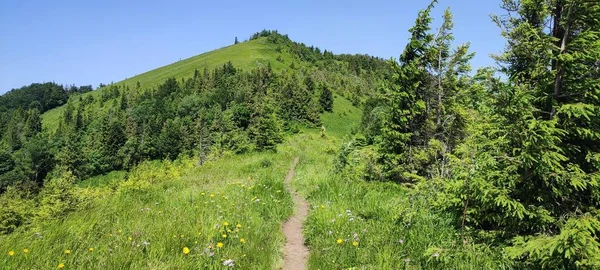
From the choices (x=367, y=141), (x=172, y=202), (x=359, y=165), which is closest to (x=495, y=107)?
(x=172, y=202)

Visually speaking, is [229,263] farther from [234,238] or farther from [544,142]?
[544,142]

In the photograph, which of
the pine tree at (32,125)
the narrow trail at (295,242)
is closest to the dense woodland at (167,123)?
the pine tree at (32,125)

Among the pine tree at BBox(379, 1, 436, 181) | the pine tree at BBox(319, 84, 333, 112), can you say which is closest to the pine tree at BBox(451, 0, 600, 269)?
the pine tree at BBox(379, 1, 436, 181)

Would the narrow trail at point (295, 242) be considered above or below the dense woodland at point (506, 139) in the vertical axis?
below

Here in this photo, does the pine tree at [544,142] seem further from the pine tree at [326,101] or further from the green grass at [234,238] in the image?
the pine tree at [326,101]

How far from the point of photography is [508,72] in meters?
6.70

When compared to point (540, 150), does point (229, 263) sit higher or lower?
lower

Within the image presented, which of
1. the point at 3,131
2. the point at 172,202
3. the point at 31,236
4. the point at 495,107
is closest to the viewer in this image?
the point at 31,236

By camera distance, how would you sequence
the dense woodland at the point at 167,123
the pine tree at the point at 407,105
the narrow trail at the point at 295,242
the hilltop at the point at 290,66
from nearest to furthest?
the narrow trail at the point at 295,242 < the pine tree at the point at 407,105 < the dense woodland at the point at 167,123 < the hilltop at the point at 290,66

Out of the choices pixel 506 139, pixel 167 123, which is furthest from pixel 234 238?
pixel 167 123

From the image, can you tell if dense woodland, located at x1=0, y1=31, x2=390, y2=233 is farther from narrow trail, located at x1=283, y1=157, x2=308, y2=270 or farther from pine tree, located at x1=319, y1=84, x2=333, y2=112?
narrow trail, located at x1=283, y1=157, x2=308, y2=270

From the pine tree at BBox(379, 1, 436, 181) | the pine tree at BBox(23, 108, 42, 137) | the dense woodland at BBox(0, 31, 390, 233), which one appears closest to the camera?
the pine tree at BBox(379, 1, 436, 181)

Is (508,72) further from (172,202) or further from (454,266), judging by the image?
(172,202)

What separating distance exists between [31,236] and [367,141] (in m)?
23.9
